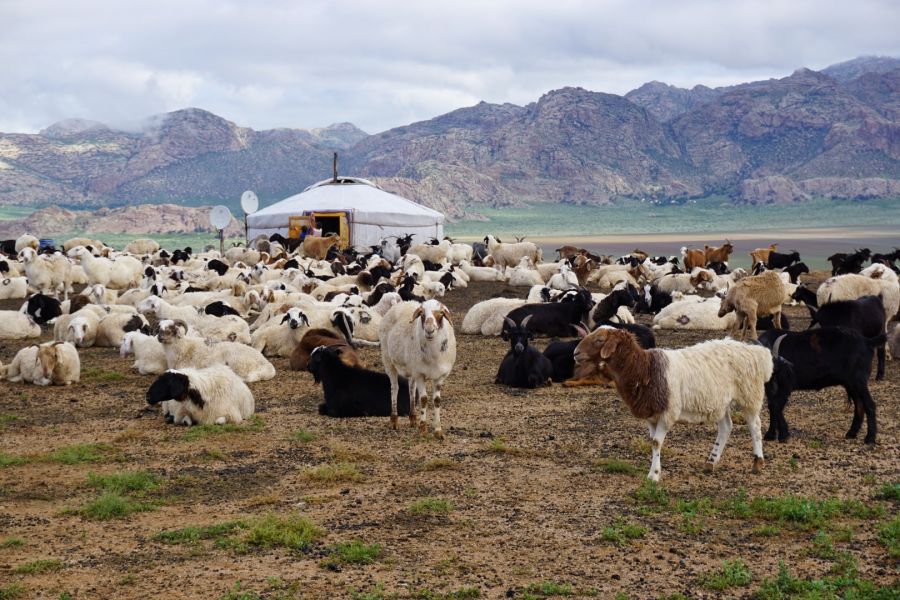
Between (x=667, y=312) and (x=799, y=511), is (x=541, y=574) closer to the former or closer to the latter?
(x=799, y=511)

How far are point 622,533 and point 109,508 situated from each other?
388 cm

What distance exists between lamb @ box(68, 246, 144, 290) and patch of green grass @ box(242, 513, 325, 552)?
22078 millimetres

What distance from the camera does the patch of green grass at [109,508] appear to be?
7.88 meters

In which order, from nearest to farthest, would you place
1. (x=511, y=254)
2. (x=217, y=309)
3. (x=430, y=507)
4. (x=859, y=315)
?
(x=430, y=507), (x=859, y=315), (x=217, y=309), (x=511, y=254)

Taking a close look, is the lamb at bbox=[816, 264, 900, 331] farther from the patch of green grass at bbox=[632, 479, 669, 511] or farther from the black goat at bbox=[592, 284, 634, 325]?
the patch of green grass at bbox=[632, 479, 669, 511]

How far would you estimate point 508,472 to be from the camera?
9.09 m

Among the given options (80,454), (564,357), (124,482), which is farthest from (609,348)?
(564,357)

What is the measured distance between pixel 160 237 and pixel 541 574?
111844 mm

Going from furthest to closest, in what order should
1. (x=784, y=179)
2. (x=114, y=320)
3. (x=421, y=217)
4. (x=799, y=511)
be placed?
(x=784, y=179), (x=421, y=217), (x=114, y=320), (x=799, y=511)

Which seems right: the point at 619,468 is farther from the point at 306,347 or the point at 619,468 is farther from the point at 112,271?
the point at 112,271

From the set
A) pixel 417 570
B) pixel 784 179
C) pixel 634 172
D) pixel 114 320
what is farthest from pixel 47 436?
pixel 634 172

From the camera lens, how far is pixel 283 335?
16500mm

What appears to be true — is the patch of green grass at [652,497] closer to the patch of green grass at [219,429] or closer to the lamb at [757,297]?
the patch of green grass at [219,429]

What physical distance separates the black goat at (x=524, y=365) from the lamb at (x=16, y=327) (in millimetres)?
9830
